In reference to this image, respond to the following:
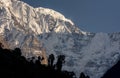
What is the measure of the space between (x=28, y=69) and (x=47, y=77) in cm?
1416

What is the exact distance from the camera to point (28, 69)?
176500mm

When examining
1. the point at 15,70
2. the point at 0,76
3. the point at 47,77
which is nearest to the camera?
the point at 0,76

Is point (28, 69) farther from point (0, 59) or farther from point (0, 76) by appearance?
point (0, 76)

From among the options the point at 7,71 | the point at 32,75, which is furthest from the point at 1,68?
the point at 32,75

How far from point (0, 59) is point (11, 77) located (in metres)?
13.3

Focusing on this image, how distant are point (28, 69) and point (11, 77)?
2225 centimetres

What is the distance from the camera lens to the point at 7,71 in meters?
158

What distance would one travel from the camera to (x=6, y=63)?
545 feet

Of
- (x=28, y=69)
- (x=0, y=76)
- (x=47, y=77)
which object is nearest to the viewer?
(x=0, y=76)

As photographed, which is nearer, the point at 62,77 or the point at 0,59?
the point at 0,59

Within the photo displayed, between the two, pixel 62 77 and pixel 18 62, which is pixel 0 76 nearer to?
pixel 18 62

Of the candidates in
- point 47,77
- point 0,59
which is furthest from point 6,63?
point 47,77

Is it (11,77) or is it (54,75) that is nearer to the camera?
(11,77)

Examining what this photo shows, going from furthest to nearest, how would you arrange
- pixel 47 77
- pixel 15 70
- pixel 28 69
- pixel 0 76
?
1. pixel 47 77
2. pixel 28 69
3. pixel 15 70
4. pixel 0 76
